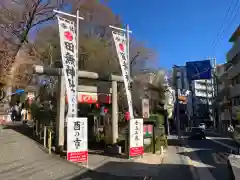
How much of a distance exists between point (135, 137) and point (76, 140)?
3.91 metres

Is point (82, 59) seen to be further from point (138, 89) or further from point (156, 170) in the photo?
point (156, 170)

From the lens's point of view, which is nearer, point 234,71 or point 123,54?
point 123,54

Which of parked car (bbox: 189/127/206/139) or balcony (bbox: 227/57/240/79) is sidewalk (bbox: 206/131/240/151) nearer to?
parked car (bbox: 189/127/206/139)

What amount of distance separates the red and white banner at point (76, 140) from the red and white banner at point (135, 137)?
3133mm

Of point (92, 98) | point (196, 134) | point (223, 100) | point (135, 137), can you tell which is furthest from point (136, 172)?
point (223, 100)

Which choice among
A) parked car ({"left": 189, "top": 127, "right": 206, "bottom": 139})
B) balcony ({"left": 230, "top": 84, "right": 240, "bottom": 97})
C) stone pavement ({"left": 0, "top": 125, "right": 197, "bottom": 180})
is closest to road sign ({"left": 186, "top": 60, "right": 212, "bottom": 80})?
parked car ({"left": 189, "top": 127, "right": 206, "bottom": 139})

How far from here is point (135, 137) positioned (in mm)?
14453

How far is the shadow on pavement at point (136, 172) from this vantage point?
32.3ft

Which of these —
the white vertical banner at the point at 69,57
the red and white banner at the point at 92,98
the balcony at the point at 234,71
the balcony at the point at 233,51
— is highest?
the balcony at the point at 233,51

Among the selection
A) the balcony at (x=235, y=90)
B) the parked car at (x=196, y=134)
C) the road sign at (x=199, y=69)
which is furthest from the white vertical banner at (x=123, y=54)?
the balcony at (x=235, y=90)

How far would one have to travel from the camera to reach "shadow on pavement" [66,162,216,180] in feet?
32.3

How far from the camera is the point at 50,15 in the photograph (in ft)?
83.2

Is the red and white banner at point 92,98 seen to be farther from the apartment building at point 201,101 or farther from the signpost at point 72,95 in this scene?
the apartment building at point 201,101

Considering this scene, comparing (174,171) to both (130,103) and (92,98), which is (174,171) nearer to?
(130,103)
